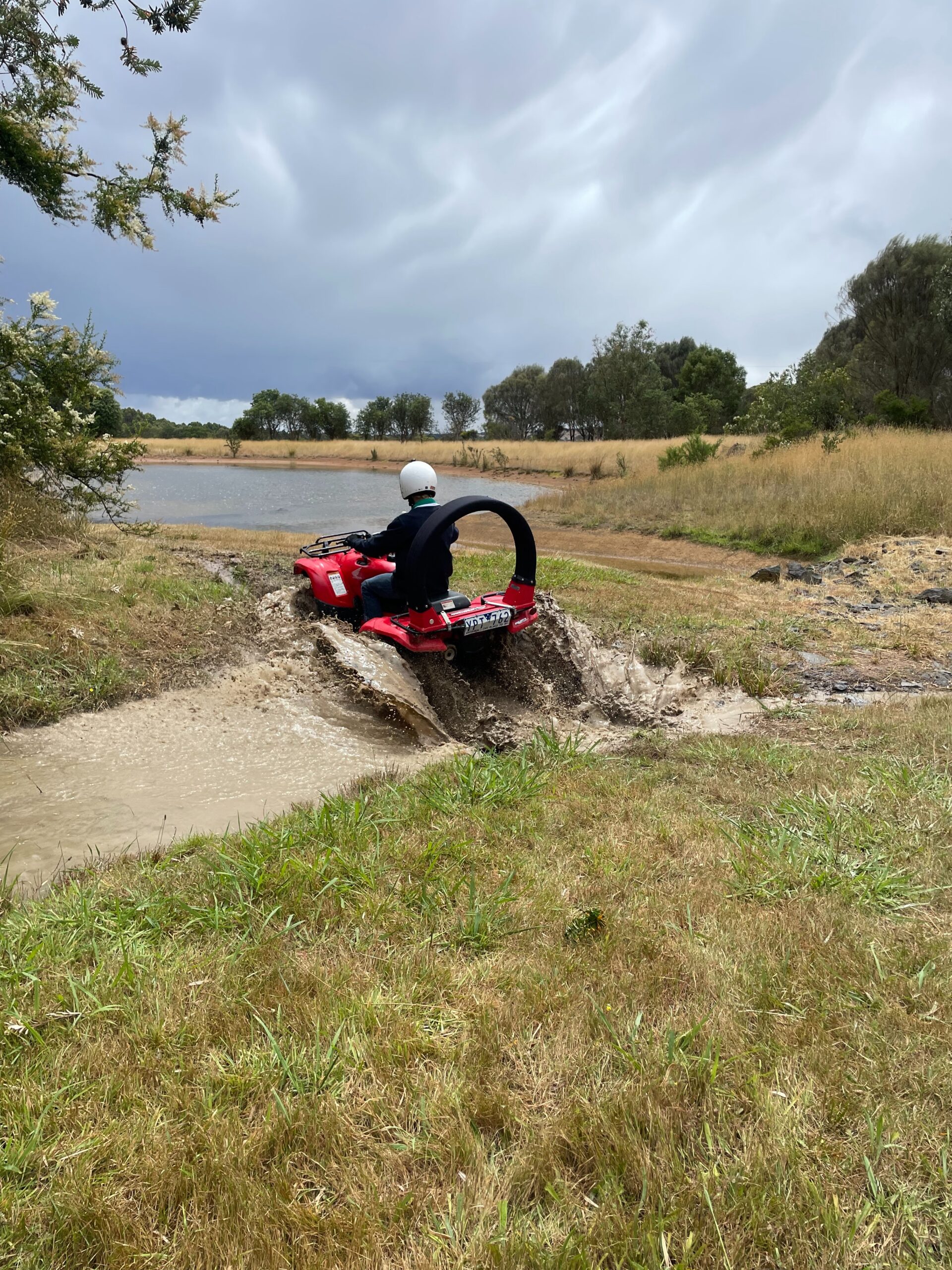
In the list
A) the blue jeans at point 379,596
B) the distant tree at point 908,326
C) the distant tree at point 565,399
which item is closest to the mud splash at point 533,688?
the blue jeans at point 379,596

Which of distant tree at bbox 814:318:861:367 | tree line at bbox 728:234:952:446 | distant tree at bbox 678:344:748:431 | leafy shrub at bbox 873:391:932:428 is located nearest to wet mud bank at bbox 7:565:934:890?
tree line at bbox 728:234:952:446

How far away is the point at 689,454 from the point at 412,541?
22.2m

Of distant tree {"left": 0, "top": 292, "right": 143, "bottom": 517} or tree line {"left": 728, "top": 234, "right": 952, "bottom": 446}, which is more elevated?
tree line {"left": 728, "top": 234, "right": 952, "bottom": 446}

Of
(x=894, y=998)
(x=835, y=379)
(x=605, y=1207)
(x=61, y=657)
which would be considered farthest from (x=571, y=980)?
(x=835, y=379)

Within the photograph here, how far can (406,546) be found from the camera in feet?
19.7

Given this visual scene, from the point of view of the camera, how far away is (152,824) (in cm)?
387

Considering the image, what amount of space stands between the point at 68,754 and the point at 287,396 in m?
78.2

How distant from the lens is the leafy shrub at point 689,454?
82.1ft

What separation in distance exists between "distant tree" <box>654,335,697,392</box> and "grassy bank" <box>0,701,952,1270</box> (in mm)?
67618

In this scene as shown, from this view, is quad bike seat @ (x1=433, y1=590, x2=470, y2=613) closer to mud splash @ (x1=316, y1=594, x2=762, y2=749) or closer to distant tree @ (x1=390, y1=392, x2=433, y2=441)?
mud splash @ (x1=316, y1=594, x2=762, y2=749)

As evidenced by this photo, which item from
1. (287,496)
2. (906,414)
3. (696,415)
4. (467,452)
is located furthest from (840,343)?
(287,496)

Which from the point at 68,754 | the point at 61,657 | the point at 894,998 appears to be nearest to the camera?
the point at 894,998

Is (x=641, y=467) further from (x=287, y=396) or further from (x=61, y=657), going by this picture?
(x=287, y=396)

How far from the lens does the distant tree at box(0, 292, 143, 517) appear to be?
8.16 metres
